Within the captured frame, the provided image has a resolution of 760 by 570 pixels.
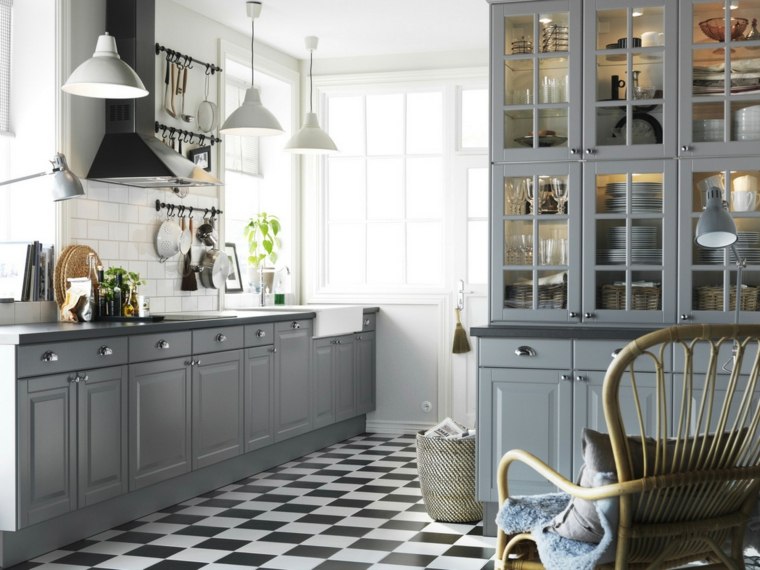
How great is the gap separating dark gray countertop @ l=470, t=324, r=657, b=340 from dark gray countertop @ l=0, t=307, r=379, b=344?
1.42 m

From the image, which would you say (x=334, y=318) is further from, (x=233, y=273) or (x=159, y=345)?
(x=159, y=345)

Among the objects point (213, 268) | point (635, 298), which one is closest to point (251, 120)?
point (213, 268)

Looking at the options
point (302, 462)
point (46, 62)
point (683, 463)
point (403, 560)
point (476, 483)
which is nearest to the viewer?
point (683, 463)

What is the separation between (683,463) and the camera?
2.57 meters

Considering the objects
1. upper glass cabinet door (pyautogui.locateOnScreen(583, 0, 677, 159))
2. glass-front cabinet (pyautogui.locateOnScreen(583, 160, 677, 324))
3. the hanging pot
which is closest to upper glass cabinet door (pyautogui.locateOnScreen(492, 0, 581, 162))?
upper glass cabinet door (pyautogui.locateOnScreen(583, 0, 677, 159))

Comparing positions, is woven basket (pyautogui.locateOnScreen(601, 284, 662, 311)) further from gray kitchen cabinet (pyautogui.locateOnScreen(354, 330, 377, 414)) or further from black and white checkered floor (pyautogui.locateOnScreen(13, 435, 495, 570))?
gray kitchen cabinet (pyautogui.locateOnScreen(354, 330, 377, 414))

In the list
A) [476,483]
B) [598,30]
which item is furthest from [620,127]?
[476,483]

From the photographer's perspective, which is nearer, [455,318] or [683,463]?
[683,463]

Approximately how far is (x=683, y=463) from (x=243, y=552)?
2128 millimetres

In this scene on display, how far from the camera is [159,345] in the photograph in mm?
4699

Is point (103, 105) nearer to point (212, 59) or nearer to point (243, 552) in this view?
point (212, 59)

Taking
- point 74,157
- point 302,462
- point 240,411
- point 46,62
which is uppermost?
point 46,62

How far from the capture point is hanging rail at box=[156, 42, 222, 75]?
5.76m

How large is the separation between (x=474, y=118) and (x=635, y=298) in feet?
9.67
